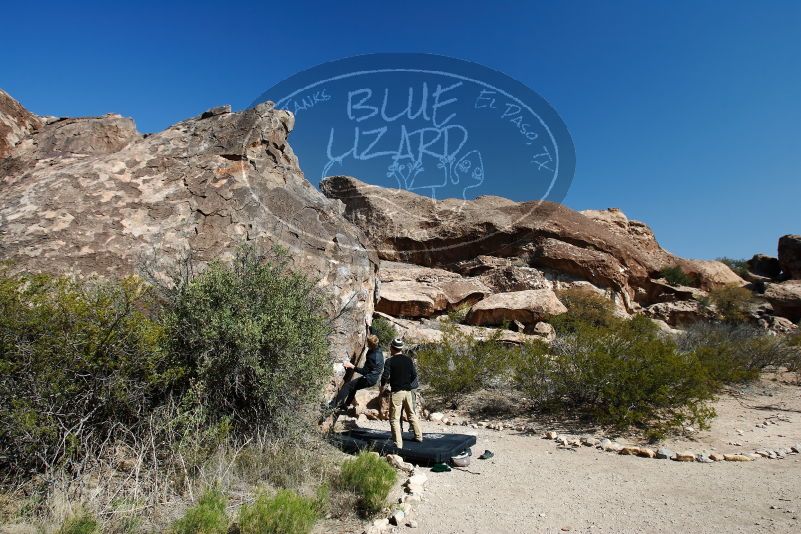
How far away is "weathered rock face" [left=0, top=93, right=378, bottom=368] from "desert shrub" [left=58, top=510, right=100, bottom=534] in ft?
8.97

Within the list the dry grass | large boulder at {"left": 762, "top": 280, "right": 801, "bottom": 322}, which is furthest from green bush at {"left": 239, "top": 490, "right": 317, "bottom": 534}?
large boulder at {"left": 762, "top": 280, "right": 801, "bottom": 322}

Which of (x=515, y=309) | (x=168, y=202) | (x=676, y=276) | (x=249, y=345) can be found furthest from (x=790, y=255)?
(x=249, y=345)

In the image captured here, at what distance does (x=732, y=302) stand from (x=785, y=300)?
4.32 metres

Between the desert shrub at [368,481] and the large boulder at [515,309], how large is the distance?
13136 millimetres

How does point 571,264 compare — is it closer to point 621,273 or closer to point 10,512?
point 621,273

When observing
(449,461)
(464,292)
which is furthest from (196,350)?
(464,292)

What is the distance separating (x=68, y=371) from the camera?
3.21m

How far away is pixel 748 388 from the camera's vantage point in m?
9.73

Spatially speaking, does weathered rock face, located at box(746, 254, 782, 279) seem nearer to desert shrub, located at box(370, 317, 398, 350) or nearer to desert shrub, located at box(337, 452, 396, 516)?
desert shrub, located at box(370, 317, 398, 350)

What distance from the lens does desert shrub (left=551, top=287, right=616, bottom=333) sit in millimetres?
17469

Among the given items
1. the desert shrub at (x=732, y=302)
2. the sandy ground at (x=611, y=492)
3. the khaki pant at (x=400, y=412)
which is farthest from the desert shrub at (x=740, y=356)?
the desert shrub at (x=732, y=302)

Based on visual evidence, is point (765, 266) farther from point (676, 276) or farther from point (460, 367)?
point (460, 367)

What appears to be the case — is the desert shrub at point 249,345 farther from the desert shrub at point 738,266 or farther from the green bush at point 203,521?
the desert shrub at point 738,266

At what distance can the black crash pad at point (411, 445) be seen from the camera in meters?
5.00
